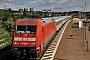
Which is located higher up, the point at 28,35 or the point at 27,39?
the point at 28,35

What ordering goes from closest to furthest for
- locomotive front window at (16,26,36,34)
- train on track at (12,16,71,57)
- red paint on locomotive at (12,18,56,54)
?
train on track at (12,16,71,57), red paint on locomotive at (12,18,56,54), locomotive front window at (16,26,36,34)

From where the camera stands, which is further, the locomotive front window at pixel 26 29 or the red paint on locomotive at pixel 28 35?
the locomotive front window at pixel 26 29

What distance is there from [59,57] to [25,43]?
4.70m

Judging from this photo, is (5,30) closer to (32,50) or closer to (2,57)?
(2,57)

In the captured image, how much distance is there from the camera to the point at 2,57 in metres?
18.9

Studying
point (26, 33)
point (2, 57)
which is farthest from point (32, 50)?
point (2, 57)

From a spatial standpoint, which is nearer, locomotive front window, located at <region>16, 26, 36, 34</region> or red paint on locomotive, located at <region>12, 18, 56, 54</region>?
red paint on locomotive, located at <region>12, 18, 56, 54</region>

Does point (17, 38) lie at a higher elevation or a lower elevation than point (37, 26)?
lower

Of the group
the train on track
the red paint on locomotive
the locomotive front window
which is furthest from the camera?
the locomotive front window

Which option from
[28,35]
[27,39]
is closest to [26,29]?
[28,35]

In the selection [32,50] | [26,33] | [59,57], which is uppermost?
[26,33]

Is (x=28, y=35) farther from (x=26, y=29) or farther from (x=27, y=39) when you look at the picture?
(x=26, y=29)

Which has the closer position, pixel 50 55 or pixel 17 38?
pixel 17 38

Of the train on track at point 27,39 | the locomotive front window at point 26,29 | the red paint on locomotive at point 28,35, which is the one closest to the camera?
the train on track at point 27,39
